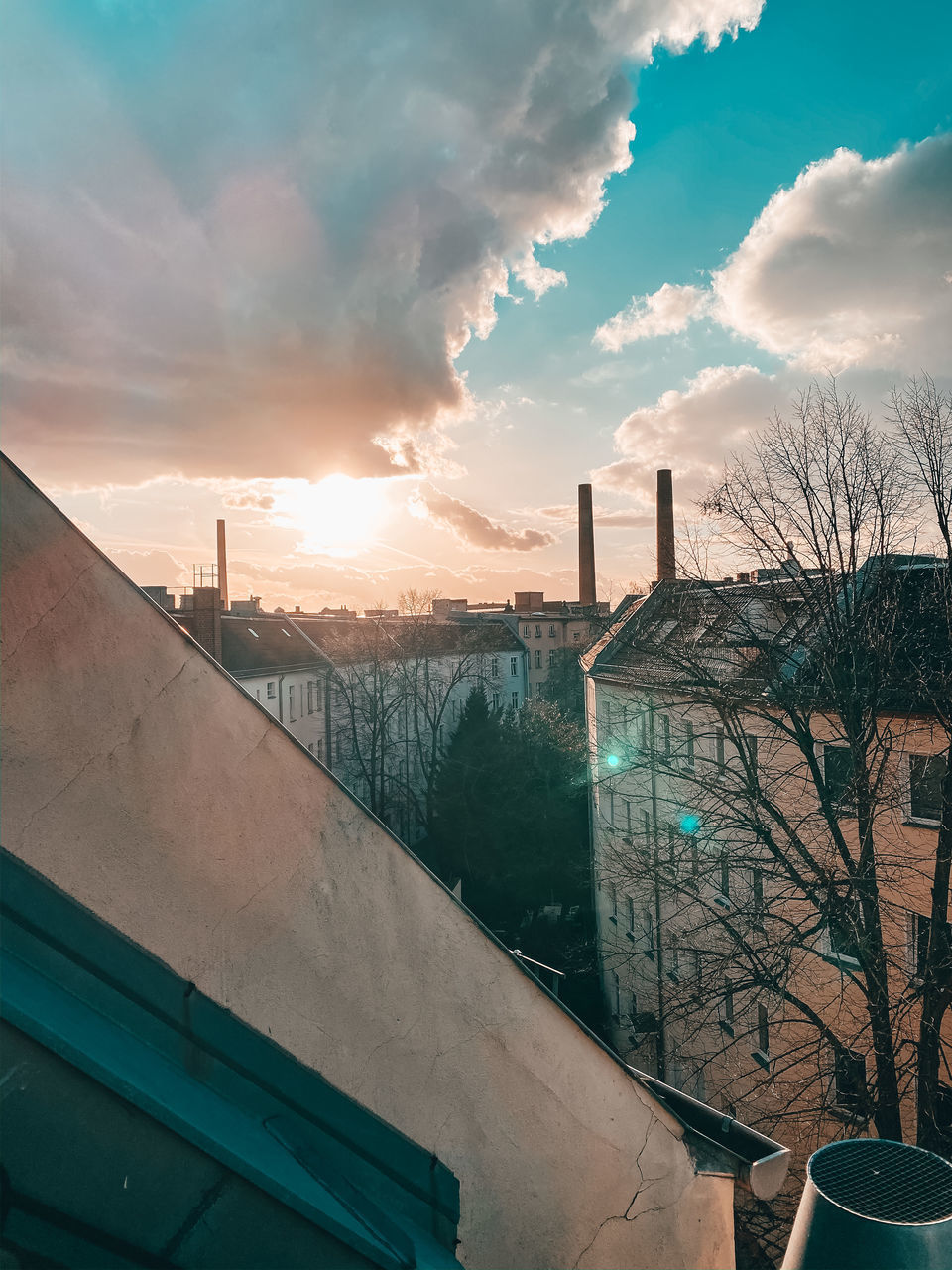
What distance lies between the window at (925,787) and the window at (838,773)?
0.90 meters

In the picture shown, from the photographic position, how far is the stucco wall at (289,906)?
2.49 m

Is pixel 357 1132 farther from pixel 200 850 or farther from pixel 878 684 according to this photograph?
pixel 878 684

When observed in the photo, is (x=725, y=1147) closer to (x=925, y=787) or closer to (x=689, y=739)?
(x=689, y=739)

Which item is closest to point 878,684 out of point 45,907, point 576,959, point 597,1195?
point 597,1195

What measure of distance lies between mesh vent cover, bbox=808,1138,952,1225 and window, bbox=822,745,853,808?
6897mm

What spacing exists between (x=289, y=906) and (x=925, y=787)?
38.7 ft

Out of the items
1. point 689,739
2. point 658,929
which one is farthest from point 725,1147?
point 658,929

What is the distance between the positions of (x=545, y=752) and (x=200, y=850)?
1187 inches

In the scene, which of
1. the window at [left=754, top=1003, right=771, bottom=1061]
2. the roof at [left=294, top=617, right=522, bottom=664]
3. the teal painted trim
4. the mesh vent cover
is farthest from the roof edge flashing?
the roof at [left=294, top=617, right=522, bottom=664]

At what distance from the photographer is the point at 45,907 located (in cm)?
235

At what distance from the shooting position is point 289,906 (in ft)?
9.78

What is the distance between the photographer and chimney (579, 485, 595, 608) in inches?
1817

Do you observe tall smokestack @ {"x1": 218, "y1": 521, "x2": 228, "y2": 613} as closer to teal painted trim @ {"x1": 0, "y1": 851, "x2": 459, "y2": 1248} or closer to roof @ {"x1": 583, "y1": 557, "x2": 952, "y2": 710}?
roof @ {"x1": 583, "y1": 557, "x2": 952, "y2": 710}

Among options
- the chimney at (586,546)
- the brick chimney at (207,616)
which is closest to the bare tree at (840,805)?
the brick chimney at (207,616)
